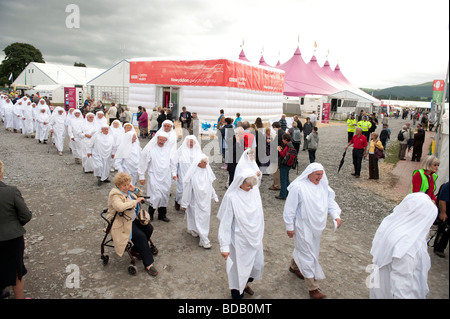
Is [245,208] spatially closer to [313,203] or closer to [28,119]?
[313,203]

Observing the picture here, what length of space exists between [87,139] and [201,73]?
843 centimetres

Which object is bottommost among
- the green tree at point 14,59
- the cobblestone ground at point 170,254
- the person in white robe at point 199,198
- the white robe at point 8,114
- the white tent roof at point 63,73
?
the cobblestone ground at point 170,254

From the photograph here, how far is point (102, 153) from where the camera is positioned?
7.52 meters

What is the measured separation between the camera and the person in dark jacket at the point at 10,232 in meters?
2.95

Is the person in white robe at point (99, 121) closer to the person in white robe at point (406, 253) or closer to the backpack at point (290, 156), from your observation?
the backpack at point (290, 156)

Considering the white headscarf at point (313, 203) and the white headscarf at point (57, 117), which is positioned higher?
the white headscarf at point (57, 117)

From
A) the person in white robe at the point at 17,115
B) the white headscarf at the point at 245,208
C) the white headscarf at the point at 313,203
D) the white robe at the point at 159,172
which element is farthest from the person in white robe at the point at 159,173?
the person in white robe at the point at 17,115

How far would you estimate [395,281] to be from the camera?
8.86 feet

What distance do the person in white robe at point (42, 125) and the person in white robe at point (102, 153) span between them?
5718mm

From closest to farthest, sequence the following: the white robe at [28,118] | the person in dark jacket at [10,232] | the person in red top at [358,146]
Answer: the person in dark jacket at [10,232] < the person in red top at [358,146] < the white robe at [28,118]

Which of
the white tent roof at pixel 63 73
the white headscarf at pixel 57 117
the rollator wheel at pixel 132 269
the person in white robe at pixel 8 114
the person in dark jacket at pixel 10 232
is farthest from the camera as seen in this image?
the white tent roof at pixel 63 73
